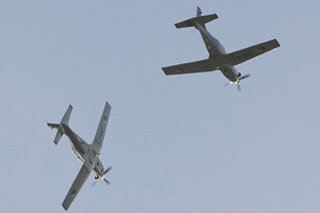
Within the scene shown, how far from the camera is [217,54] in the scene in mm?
61188

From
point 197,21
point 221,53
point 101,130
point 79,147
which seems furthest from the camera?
point 101,130

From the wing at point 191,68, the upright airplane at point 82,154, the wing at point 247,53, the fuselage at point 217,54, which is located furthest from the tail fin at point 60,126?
the wing at point 247,53

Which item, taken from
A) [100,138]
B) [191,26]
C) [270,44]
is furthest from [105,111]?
[270,44]

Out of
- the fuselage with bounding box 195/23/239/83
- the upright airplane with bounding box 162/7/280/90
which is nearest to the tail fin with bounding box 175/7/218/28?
the upright airplane with bounding box 162/7/280/90

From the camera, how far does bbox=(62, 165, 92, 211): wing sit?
214 ft

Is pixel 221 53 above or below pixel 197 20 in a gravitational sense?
below

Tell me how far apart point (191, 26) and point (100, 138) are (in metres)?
16.4

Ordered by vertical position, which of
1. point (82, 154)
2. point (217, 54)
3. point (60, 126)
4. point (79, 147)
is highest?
point (217, 54)

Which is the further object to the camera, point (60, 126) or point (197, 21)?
point (197, 21)

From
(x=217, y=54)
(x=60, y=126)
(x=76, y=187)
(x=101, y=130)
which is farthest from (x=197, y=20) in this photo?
(x=76, y=187)

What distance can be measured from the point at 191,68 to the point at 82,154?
1498 centimetres

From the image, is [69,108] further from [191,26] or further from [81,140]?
[191,26]

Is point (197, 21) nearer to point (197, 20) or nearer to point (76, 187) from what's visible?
point (197, 20)

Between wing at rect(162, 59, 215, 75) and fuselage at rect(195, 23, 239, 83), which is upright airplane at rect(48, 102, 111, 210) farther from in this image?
fuselage at rect(195, 23, 239, 83)
